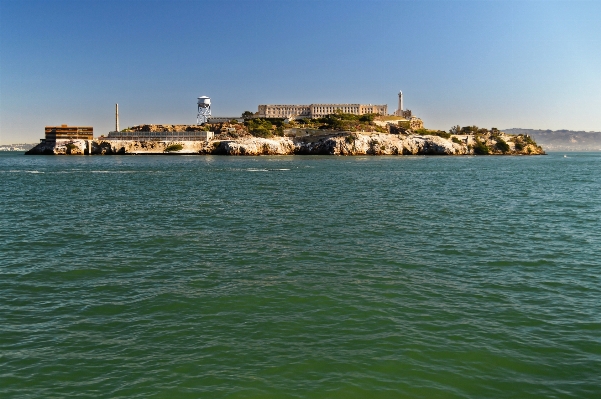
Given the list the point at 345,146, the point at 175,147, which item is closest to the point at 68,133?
the point at 175,147

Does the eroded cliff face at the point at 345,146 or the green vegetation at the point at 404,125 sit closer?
the eroded cliff face at the point at 345,146

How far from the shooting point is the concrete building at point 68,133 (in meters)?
147

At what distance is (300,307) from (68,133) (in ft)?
510

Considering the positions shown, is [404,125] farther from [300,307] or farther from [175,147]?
[300,307]

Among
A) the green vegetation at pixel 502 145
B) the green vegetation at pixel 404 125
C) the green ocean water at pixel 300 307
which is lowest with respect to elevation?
the green ocean water at pixel 300 307

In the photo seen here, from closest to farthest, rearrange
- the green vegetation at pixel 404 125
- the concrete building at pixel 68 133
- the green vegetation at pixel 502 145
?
the concrete building at pixel 68 133 → the green vegetation at pixel 502 145 → the green vegetation at pixel 404 125

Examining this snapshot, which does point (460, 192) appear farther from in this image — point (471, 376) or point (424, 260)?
point (471, 376)

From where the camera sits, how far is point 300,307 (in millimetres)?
13047

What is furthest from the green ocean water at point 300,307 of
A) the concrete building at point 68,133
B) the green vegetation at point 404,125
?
the green vegetation at point 404,125

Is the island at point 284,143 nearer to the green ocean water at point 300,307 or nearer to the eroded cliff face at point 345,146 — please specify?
the eroded cliff face at point 345,146

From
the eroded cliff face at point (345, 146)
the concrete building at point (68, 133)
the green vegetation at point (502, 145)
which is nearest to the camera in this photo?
the eroded cliff face at point (345, 146)

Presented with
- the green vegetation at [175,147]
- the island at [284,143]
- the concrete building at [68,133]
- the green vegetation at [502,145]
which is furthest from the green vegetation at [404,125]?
the concrete building at [68,133]

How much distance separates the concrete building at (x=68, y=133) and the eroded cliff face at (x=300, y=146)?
10.4ft

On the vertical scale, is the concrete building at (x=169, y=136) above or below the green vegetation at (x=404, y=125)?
below
